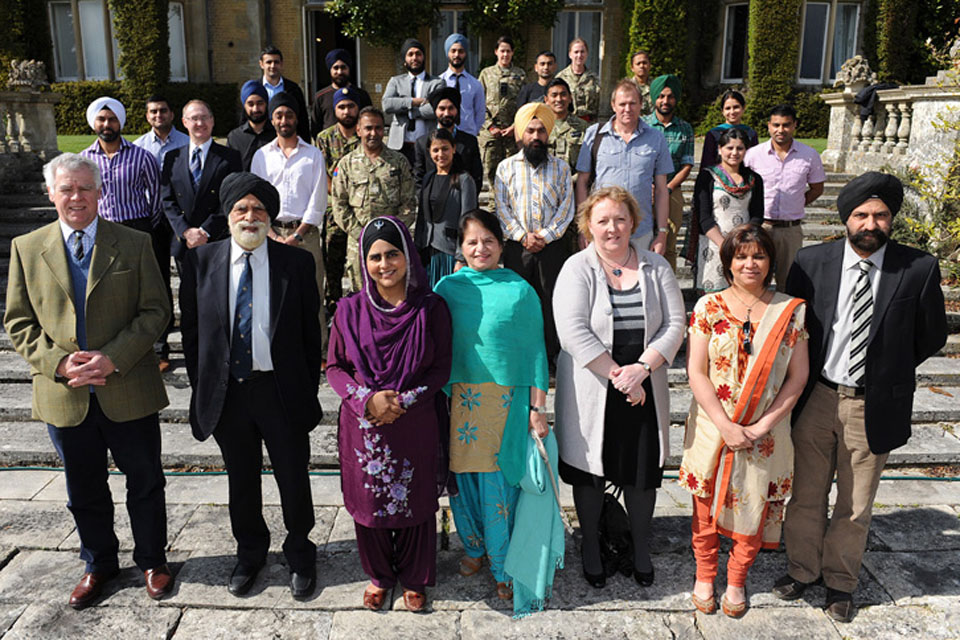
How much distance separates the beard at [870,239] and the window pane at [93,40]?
19.3m

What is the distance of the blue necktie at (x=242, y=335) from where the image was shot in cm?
343

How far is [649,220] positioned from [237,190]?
3367 millimetres

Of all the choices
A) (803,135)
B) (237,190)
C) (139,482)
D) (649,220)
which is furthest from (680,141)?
(803,135)

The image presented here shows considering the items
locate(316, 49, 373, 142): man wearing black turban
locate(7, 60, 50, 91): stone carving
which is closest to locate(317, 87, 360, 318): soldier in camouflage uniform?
locate(316, 49, 373, 142): man wearing black turban

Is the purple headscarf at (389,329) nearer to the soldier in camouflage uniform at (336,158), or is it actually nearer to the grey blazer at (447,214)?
the grey blazer at (447,214)

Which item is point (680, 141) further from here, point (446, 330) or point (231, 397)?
point (231, 397)

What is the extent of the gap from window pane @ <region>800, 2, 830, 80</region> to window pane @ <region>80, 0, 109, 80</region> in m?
17.5

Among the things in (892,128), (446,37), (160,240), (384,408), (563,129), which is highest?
(446,37)

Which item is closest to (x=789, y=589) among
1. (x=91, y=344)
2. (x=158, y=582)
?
(x=158, y=582)

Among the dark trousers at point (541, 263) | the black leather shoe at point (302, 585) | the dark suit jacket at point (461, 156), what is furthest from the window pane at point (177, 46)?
the black leather shoe at point (302, 585)

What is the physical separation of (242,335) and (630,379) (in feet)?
6.23

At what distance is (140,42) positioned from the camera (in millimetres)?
16375

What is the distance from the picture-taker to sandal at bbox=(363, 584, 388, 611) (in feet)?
11.5

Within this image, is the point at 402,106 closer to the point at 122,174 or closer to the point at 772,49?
the point at 122,174
